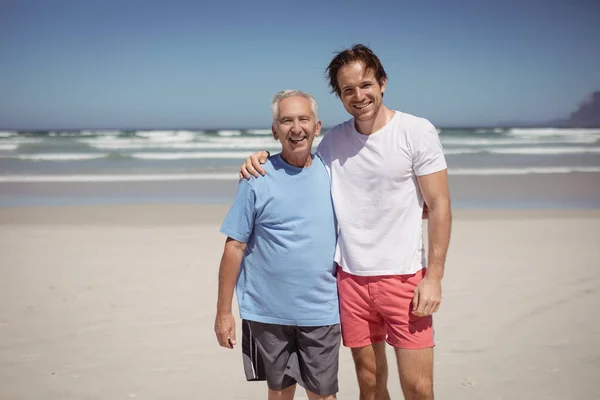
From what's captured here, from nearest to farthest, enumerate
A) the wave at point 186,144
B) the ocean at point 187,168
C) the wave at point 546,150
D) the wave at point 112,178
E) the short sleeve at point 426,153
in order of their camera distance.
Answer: the short sleeve at point 426,153, the ocean at point 187,168, the wave at point 112,178, the wave at point 546,150, the wave at point 186,144

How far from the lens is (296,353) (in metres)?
2.88

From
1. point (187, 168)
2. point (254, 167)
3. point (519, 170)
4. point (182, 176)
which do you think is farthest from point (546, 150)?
point (254, 167)

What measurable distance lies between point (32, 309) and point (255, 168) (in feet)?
12.2

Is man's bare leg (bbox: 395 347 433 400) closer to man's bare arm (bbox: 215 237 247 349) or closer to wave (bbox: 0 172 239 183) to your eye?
man's bare arm (bbox: 215 237 247 349)

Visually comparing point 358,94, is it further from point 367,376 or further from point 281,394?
point 281,394

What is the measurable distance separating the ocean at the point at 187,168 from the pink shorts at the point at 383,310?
28.1 ft

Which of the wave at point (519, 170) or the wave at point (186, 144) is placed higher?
the wave at point (186, 144)

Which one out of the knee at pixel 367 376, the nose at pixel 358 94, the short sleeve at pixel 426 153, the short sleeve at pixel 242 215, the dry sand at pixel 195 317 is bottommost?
the dry sand at pixel 195 317

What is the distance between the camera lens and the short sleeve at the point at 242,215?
8.88 ft

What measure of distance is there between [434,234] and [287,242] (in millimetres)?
698

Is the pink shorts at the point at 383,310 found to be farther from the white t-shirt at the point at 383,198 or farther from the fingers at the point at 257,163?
the fingers at the point at 257,163

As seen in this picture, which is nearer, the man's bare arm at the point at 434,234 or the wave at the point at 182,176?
the man's bare arm at the point at 434,234

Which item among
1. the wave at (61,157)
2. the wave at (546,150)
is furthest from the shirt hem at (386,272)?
the wave at (546,150)

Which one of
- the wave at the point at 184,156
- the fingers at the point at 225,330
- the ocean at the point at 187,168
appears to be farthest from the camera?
the wave at the point at 184,156
